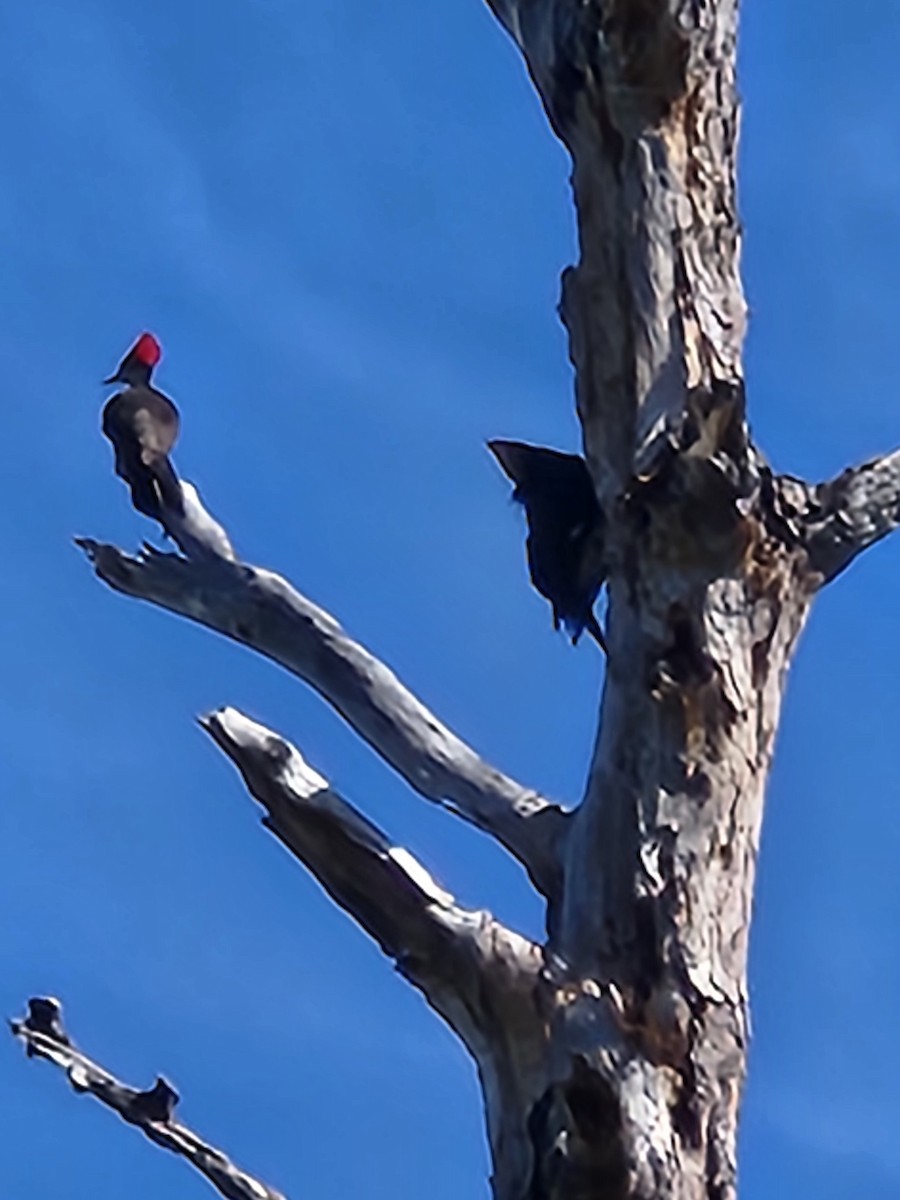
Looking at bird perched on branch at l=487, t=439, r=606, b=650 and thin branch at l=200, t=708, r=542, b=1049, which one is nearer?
thin branch at l=200, t=708, r=542, b=1049

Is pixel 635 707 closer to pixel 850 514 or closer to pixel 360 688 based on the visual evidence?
pixel 850 514

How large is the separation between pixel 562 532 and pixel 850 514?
79cm

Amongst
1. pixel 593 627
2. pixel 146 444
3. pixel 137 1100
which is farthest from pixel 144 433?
pixel 137 1100

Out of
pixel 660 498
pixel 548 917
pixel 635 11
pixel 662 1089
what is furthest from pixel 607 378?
pixel 662 1089

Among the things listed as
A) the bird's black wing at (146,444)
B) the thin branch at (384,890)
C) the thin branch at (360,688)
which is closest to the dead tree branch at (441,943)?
the thin branch at (384,890)

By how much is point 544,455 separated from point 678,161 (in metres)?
0.85

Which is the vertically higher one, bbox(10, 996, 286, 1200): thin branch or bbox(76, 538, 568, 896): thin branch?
bbox(76, 538, 568, 896): thin branch

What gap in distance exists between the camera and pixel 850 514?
410 cm

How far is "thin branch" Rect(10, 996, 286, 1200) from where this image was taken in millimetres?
3828

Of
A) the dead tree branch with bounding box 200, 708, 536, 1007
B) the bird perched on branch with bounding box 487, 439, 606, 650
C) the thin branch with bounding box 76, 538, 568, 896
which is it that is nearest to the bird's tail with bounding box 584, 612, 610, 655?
the bird perched on branch with bounding box 487, 439, 606, 650

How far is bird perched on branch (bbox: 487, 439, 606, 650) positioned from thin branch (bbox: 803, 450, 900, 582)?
1.83 feet

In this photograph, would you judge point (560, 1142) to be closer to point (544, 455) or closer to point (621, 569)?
point (621, 569)

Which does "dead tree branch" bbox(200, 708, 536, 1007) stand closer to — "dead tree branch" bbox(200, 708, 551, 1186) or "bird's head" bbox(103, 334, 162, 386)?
"dead tree branch" bbox(200, 708, 551, 1186)

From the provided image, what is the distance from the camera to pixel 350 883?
385 cm
